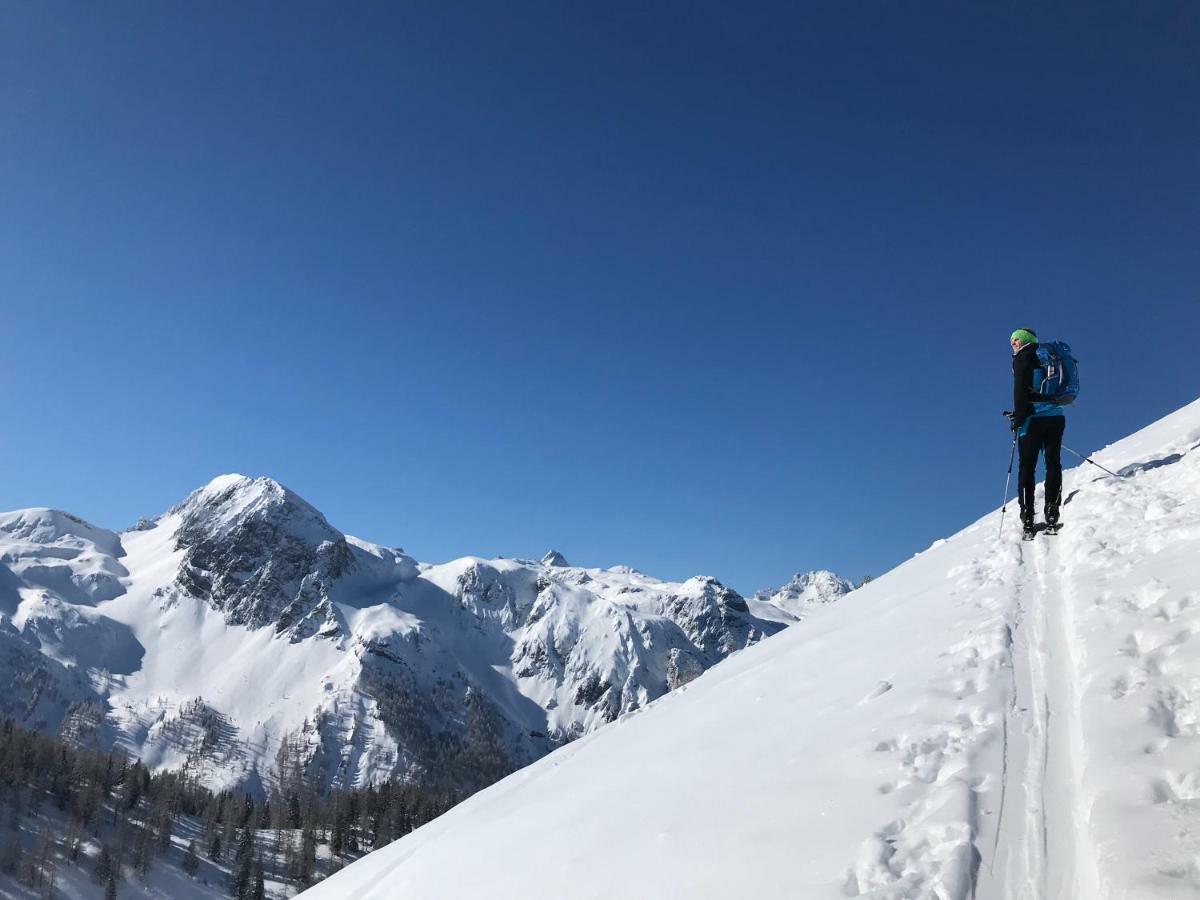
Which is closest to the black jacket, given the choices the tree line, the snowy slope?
the snowy slope

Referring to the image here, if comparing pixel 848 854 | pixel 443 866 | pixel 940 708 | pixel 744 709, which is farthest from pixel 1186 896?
pixel 443 866

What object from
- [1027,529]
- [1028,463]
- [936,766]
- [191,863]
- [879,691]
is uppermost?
[1028,463]

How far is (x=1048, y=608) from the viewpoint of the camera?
33.2 feet

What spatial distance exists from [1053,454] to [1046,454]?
0.16 m

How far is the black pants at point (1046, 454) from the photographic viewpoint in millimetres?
14664

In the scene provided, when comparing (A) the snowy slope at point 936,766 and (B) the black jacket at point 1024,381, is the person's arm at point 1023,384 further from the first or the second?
(A) the snowy slope at point 936,766

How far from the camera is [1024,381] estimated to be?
1477 centimetres

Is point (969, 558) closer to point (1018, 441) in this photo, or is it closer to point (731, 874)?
point (1018, 441)

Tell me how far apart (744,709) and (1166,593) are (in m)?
6.11

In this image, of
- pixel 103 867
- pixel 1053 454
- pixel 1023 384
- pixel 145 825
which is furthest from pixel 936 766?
pixel 145 825

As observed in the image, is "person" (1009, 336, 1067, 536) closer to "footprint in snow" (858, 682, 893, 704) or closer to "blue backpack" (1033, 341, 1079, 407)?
"blue backpack" (1033, 341, 1079, 407)

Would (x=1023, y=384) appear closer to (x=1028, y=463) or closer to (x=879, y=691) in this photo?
(x=1028, y=463)

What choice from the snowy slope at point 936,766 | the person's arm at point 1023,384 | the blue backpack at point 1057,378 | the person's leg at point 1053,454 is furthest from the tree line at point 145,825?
the blue backpack at point 1057,378

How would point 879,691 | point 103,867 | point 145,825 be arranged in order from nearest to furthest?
point 879,691 < point 103,867 < point 145,825
